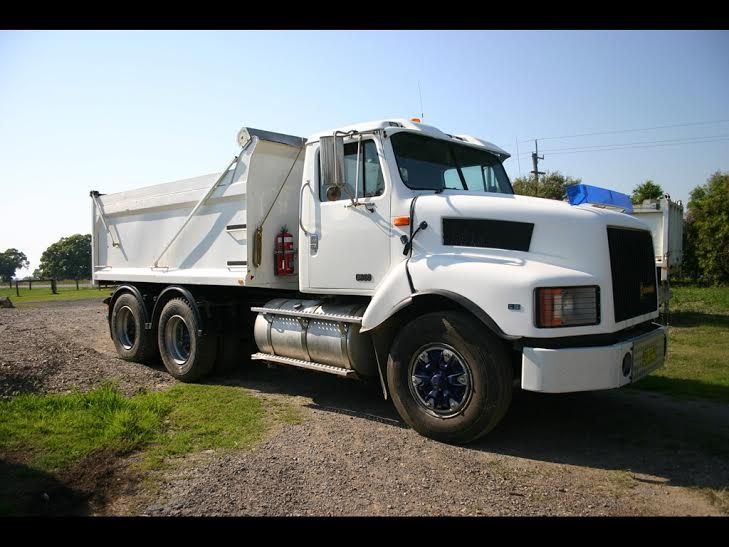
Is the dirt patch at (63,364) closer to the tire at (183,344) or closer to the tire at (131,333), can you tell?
the tire at (131,333)

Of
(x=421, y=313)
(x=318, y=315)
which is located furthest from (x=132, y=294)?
(x=421, y=313)

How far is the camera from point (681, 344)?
9.57 meters

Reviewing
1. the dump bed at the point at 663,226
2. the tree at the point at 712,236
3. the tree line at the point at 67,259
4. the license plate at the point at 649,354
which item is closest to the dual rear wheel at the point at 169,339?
the license plate at the point at 649,354

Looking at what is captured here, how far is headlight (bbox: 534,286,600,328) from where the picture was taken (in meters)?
4.32

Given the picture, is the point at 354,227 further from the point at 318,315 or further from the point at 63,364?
the point at 63,364

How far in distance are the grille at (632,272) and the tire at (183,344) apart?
505cm

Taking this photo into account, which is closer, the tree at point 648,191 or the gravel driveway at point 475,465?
the gravel driveway at point 475,465

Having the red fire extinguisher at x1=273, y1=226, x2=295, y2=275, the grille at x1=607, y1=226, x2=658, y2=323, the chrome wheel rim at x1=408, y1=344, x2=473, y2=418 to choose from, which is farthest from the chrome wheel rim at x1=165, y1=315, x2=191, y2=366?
the grille at x1=607, y1=226, x2=658, y2=323

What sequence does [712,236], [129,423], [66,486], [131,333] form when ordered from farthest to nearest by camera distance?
1. [712,236]
2. [131,333]
3. [129,423]
4. [66,486]

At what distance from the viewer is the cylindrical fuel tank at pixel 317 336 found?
220 inches

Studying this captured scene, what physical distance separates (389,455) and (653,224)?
10721 millimetres

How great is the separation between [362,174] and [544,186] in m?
26.5

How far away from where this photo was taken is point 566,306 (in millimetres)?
4367
